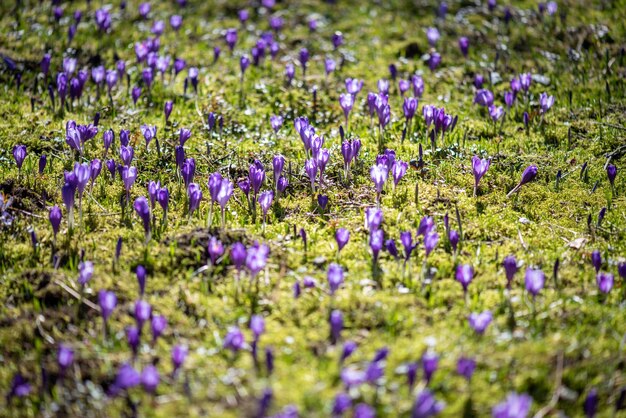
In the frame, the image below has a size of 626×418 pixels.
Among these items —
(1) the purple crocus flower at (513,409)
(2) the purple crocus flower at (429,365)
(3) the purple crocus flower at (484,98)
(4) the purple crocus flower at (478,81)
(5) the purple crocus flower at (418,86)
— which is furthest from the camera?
(4) the purple crocus flower at (478,81)

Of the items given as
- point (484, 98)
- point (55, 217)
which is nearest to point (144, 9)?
point (484, 98)

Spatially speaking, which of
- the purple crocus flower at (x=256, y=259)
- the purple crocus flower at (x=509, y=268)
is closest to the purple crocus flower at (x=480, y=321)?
the purple crocus flower at (x=509, y=268)

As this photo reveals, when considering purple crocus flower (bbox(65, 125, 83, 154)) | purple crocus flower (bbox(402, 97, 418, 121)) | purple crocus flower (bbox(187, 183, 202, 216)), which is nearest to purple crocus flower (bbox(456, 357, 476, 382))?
purple crocus flower (bbox(187, 183, 202, 216))

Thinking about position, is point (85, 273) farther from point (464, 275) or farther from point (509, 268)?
point (509, 268)

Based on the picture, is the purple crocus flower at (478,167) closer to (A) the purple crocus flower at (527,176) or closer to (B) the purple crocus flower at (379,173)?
(A) the purple crocus flower at (527,176)

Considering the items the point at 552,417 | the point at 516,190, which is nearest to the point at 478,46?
the point at 516,190

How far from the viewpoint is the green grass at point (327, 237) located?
3006mm

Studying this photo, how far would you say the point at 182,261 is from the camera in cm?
384

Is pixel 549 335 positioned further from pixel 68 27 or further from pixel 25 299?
pixel 68 27

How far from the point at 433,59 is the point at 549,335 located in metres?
4.12

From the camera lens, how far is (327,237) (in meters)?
4.23

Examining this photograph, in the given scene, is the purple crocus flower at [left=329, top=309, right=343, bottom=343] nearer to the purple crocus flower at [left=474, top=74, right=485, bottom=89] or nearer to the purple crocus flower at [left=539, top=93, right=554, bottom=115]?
the purple crocus flower at [left=539, top=93, right=554, bottom=115]

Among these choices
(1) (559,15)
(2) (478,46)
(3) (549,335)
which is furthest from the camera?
(1) (559,15)

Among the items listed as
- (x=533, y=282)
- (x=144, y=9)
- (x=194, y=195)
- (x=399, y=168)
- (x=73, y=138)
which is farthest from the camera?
(x=144, y=9)
